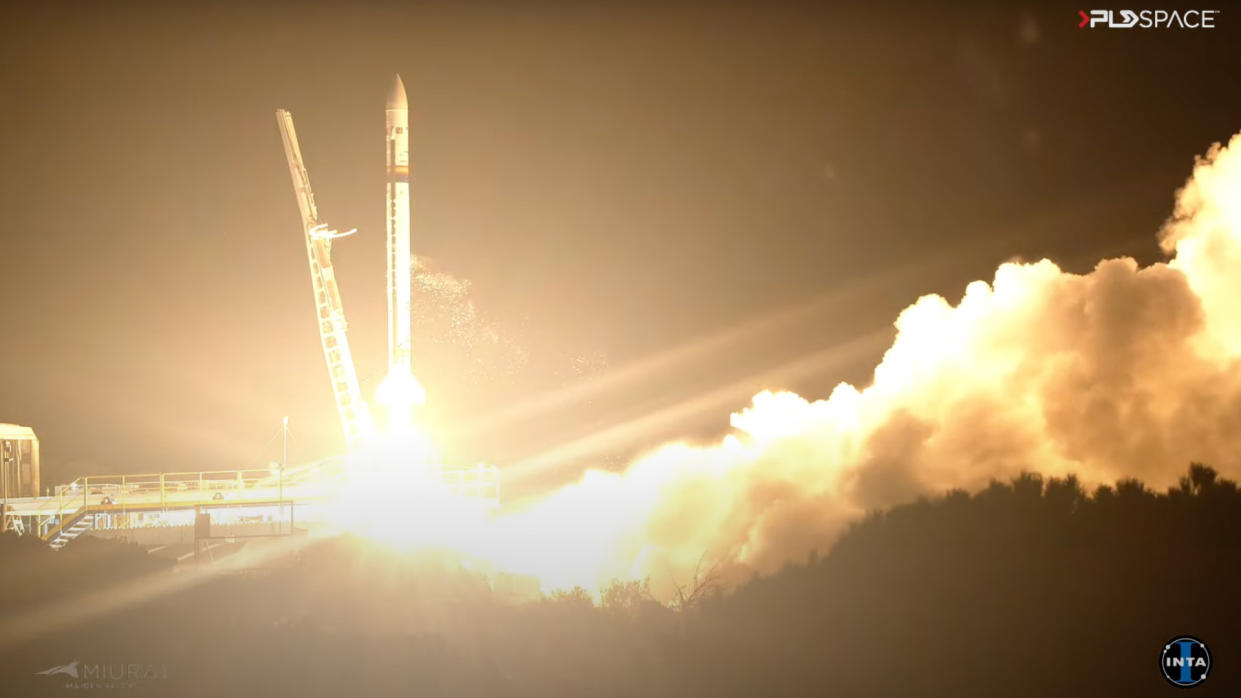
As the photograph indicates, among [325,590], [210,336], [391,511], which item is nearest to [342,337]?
[391,511]

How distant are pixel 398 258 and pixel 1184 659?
752 inches

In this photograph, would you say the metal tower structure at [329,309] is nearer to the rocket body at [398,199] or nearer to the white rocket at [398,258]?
the white rocket at [398,258]

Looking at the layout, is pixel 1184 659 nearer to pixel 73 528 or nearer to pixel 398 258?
pixel 398 258

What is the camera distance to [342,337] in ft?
109

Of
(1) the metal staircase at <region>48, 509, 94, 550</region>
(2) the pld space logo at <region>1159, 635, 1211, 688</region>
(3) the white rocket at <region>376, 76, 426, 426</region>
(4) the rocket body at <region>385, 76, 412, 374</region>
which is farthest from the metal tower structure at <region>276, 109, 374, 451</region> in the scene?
(2) the pld space logo at <region>1159, 635, 1211, 688</region>

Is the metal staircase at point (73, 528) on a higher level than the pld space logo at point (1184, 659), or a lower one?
higher

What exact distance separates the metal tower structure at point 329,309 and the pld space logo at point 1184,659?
65.1 feet

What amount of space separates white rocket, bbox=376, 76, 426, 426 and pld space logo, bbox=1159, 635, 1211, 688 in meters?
18.5

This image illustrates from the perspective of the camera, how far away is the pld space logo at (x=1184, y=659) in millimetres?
19047

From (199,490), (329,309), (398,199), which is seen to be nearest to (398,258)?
(398,199)

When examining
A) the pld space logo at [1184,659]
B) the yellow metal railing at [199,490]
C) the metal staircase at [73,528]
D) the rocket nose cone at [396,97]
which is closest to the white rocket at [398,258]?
the rocket nose cone at [396,97]

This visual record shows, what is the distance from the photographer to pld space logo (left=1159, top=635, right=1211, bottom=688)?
19.0m

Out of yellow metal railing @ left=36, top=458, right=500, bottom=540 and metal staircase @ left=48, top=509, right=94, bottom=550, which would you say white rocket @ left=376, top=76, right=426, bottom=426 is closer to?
yellow metal railing @ left=36, top=458, right=500, bottom=540

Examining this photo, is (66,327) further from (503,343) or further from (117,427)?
(503,343)
